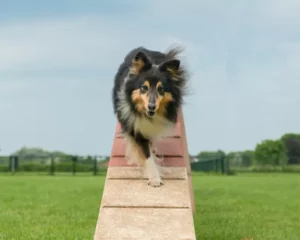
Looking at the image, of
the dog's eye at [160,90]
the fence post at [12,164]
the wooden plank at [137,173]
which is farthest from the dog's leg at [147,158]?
the fence post at [12,164]

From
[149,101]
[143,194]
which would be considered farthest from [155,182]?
[149,101]

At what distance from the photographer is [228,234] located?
5.67 m

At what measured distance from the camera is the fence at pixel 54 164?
87.7 ft

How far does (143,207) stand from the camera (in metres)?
4.89

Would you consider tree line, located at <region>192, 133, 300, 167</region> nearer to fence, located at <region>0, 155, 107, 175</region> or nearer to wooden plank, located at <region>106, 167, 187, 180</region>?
fence, located at <region>0, 155, 107, 175</region>

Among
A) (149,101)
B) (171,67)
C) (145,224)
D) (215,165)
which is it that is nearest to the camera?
(145,224)

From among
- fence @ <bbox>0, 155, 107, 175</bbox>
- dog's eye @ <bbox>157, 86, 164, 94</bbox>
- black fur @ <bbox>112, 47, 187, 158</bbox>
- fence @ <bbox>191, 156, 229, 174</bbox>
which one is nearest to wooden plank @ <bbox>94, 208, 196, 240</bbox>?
black fur @ <bbox>112, 47, 187, 158</bbox>

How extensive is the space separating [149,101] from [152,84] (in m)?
0.18

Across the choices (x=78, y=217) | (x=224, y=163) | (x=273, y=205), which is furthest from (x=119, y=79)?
(x=224, y=163)

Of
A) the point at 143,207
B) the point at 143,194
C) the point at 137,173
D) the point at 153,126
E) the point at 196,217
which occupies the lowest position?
the point at 196,217

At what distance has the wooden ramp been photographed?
453cm

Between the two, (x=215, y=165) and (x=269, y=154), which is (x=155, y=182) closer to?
(x=215, y=165)

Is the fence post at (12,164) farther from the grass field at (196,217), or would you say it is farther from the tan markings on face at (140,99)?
the tan markings on face at (140,99)

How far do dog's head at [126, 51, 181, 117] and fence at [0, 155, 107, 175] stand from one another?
21.2 metres
